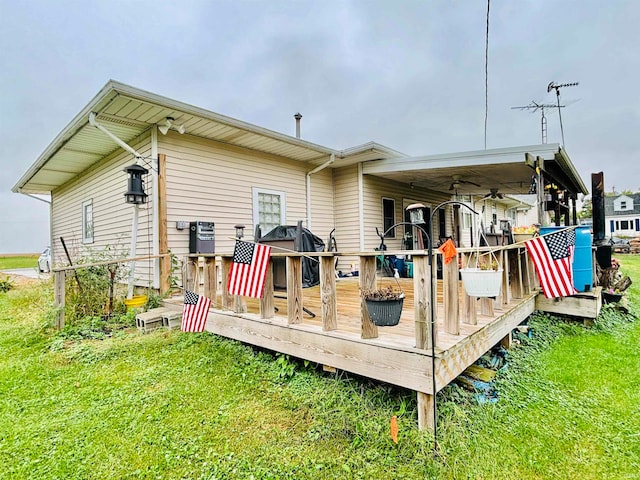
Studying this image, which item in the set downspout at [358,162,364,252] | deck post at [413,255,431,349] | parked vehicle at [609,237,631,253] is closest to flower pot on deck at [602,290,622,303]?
downspout at [358,162,364,252]

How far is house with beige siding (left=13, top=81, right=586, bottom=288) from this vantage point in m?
5.32

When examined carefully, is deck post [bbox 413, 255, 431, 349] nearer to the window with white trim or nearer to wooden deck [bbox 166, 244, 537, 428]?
wooden deck [bbox 166, 244, 537, 428]

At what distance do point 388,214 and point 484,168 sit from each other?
2.71 metres

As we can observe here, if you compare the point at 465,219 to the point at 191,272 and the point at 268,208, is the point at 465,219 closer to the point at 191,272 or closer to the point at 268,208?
the point at 268,208

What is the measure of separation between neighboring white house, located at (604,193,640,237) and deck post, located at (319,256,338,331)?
38102mm

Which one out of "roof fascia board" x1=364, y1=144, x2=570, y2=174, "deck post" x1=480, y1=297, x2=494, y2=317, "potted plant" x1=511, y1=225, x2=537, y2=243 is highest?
"roof fascia board" x1=364, y1=144, x2=570, y2=174

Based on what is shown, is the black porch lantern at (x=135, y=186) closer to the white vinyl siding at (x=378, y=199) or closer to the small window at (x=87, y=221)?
the small window at (x=87, y=221)

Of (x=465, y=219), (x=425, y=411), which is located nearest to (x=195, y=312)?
(x=425, y=411)

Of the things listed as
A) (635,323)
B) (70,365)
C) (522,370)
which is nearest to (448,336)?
(522,370)

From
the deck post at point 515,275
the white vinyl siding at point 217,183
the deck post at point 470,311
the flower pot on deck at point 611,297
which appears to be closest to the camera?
the deck post at point 470,311

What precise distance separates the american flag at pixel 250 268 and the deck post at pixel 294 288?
25cm

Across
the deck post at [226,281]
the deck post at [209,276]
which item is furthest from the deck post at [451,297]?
the deck post at [209,276]

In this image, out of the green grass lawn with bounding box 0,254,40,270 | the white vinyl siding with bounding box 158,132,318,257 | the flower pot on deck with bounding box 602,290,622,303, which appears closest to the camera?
the flower pot on deck with bounding box 602,290,622,303

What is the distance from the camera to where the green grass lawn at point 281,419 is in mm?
2043
